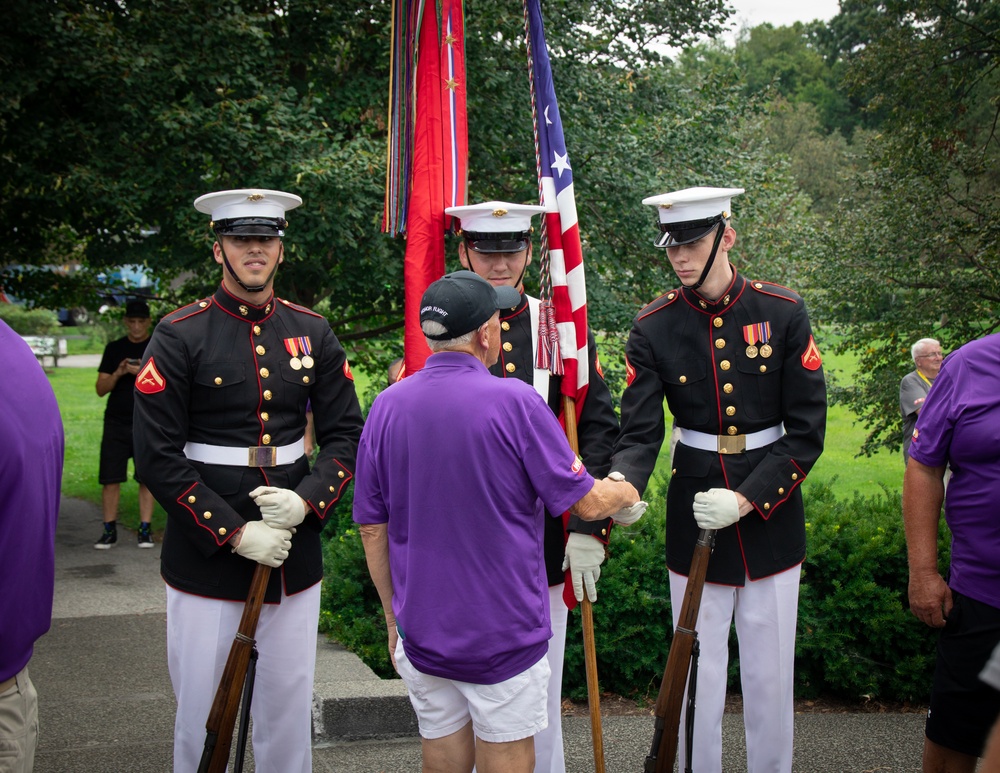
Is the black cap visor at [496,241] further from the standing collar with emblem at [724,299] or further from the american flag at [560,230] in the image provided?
the standing collar with emblem at [724,299]

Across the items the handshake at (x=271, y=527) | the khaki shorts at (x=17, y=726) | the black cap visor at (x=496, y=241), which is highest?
the black cap visor at (x=496, y=241)

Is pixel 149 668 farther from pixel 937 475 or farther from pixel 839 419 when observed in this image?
pixel 839 419

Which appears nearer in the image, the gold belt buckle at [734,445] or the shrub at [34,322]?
the gold belt buckle at [734,445]

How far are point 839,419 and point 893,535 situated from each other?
17.9m

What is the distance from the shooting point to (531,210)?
3951 millimetres

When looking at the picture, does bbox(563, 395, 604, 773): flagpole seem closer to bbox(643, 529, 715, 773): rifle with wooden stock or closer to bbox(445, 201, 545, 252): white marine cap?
bbox(643, 529, 715, 773): rifle with wooden stock

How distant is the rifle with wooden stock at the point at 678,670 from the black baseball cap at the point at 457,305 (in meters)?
1.38

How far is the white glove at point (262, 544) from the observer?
362 cm

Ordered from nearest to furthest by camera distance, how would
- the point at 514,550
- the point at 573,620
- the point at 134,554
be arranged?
the point at 514,550 < the point at 573,620 < the point at 134,554

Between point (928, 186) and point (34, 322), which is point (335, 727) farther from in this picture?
point (34, 322)

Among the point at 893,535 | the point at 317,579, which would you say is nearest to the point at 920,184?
the point at 893,535

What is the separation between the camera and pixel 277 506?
12.0ft

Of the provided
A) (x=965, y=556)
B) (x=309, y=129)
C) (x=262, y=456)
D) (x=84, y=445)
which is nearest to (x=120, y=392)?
(x=309, y=129)

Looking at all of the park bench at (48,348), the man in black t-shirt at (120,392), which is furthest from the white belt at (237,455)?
the park bench at (48,348)
